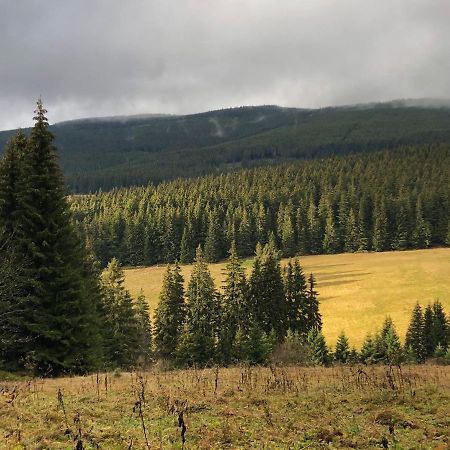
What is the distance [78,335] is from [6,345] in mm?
3233

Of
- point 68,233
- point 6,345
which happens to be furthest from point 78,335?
point 68,233

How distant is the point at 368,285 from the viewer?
79375mm

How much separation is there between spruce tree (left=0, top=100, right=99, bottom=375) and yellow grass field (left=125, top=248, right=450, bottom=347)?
139ft

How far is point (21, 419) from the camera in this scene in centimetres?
1059

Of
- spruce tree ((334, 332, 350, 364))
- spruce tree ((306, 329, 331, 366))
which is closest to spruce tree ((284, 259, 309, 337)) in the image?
spruce tree ((306, 329, 331, 366))

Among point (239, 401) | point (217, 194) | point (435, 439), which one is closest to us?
point (435, 439)

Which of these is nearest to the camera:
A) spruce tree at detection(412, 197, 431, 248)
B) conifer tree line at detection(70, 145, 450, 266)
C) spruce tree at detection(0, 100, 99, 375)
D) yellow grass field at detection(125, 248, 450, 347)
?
spruce tree at detection(0, 100, 99, 375)

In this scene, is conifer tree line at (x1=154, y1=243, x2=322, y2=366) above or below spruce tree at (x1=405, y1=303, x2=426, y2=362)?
above

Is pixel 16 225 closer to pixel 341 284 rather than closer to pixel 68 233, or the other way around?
pixel 68 233

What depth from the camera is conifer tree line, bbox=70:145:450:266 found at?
123m

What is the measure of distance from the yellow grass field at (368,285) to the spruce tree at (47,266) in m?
42.4

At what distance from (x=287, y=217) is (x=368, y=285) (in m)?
52.6

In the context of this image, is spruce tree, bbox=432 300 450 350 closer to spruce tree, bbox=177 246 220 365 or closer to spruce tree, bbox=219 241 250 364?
spruce tree, bbox=219 241 250 364

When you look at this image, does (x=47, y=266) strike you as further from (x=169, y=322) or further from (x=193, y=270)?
(x=193, y=270)
